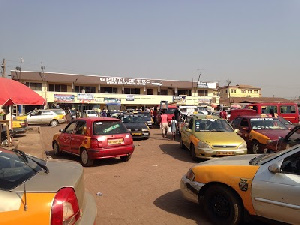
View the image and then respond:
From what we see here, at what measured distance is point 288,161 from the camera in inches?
153

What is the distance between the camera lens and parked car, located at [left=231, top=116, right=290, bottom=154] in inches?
392

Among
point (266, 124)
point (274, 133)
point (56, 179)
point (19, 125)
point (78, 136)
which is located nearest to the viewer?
point (56, 179)

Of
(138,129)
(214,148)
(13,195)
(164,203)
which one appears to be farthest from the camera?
(138,129)

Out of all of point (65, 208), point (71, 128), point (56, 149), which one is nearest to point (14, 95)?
point (71, 128)

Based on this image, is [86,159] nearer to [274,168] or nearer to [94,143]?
[94,143]

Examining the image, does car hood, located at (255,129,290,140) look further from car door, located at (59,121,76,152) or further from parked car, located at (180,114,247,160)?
car door, located at (59,121,76,152)

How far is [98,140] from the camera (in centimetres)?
888

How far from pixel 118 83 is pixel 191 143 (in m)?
44.3

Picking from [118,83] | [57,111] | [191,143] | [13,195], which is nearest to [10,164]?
[13,195]

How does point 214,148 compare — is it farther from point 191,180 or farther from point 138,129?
point 138,129

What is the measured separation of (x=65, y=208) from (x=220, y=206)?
2.71m

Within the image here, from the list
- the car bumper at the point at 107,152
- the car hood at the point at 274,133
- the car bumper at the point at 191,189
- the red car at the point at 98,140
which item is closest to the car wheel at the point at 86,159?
the red car at the point at 98,140

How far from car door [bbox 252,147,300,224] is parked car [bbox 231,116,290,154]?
19.8ft

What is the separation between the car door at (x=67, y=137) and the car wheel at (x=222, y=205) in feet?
21.4
